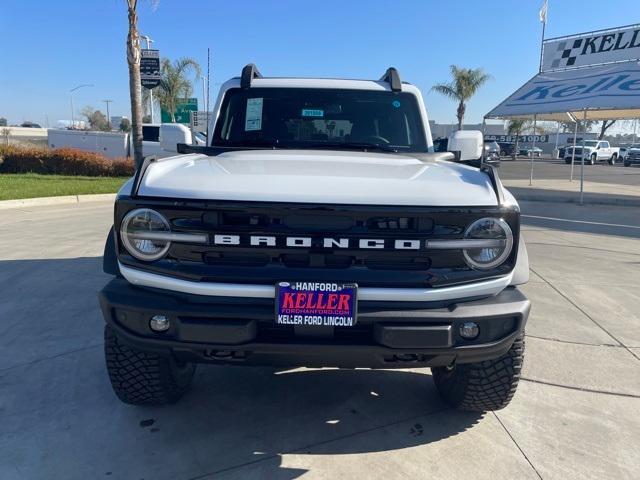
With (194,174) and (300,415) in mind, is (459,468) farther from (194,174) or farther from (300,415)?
(194,174)

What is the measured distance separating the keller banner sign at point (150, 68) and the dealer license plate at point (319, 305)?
17.6m

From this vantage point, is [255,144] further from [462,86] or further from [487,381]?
[462,86]

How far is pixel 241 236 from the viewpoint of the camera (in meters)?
2.27

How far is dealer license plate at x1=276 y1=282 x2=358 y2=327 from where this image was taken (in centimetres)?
218

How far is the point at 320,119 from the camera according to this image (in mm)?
3855

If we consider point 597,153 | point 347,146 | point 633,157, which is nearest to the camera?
point 347,146

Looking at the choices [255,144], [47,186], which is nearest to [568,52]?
[47,186]

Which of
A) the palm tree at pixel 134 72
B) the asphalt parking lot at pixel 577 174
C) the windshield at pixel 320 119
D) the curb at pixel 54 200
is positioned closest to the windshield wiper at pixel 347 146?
the windshield at pixel 320 119

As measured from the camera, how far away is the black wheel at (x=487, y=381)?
8.86 ft

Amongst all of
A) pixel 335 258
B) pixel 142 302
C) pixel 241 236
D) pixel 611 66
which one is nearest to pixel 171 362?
pixel 142 302

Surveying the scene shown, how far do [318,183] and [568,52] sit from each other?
1784 cm

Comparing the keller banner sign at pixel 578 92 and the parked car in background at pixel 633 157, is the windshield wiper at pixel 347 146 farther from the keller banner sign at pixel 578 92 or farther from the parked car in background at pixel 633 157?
the parked car in background at pixel 633 157

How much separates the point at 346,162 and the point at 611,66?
52.3 ft

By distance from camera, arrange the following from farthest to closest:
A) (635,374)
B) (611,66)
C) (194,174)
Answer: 1. (611,66)
2. (635,374)
3. (194,174)
